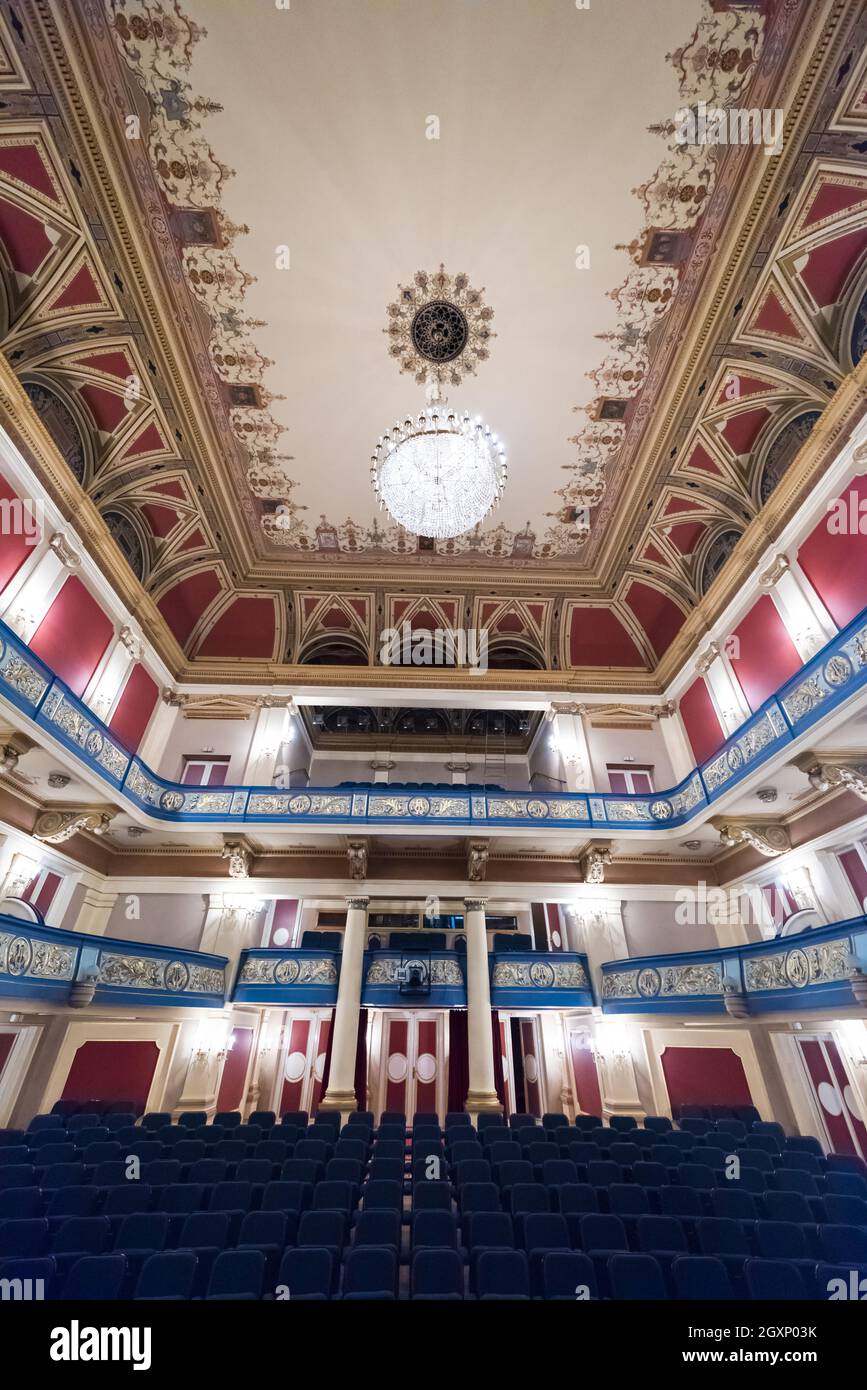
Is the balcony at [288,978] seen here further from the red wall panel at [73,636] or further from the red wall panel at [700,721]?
the red wall panel at [700,721]

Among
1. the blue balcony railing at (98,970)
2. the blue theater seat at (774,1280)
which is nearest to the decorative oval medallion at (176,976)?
the blue balcony railing at (98,970)

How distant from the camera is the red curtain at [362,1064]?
426 inches

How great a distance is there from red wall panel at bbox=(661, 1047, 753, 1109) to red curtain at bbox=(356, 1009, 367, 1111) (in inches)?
222

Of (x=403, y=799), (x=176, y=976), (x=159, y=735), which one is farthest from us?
(x=159, y=735)

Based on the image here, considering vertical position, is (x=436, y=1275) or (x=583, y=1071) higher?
(x=583, y=1071)

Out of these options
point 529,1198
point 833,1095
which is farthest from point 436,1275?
point 833,1095

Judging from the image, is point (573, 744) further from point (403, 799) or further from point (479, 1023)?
point (479, 1023)

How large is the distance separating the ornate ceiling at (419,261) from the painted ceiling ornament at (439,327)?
7cm

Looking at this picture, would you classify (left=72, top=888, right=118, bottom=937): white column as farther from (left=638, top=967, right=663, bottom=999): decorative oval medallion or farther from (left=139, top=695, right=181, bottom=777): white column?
(left=638, top=967, right=663, bottom=999): decorative oval medallion

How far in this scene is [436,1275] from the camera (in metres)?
3.22

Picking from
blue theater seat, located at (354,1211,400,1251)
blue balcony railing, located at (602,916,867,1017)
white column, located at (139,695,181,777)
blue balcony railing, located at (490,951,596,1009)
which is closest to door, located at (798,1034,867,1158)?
blue balcony railing, located at (602,916,867,1017)

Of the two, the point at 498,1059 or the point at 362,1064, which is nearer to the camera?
the point at 498,1059

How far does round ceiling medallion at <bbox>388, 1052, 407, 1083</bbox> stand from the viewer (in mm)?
10875

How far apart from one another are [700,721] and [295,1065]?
10456 mm
